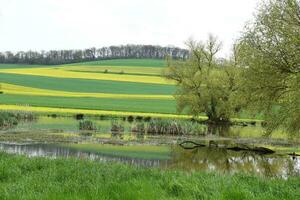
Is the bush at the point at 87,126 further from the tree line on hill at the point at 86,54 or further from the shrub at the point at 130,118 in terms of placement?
the tree line on hill at the point at 86,54

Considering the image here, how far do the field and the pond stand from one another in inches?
1200

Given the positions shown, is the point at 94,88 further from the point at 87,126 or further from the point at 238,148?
the point at 238,148

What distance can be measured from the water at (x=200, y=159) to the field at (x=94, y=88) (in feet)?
123

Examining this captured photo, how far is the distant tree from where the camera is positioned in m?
63.8

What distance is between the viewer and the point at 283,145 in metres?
41.6

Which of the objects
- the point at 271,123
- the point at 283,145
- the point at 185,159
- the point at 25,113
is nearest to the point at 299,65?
the point at 271,123

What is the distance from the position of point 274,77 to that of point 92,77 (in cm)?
8977

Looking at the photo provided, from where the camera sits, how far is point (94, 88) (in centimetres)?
10050

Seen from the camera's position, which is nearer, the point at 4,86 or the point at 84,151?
the point at 84,151

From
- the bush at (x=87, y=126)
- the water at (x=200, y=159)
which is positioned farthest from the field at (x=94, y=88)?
the water at (x=200, y=159)

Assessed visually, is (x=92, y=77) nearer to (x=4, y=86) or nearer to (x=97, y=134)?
(x=4, y=86)

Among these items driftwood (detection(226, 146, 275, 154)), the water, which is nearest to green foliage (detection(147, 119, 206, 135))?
driftwood (detection(226, 146, 275, 154))

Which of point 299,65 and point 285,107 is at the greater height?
point 299,65

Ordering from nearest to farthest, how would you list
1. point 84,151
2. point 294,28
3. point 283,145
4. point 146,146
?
1. point 294,28
2. point 84,151
3. point 146,146
4. point 283,145
